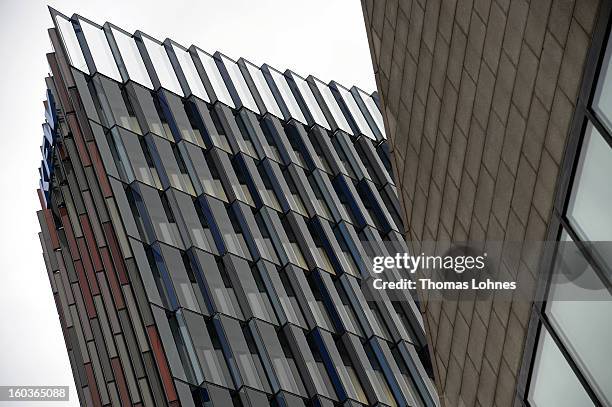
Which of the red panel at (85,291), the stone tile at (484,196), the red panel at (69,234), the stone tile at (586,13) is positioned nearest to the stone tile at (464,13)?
the stone tile at (484,196)

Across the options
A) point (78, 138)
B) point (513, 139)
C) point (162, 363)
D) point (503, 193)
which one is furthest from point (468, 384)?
point (78, 138)

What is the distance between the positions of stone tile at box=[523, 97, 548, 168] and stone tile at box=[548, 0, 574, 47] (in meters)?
1.21

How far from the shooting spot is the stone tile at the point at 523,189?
15039mm

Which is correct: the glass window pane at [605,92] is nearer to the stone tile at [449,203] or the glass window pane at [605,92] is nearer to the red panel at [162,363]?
the stone tile at [449,203]

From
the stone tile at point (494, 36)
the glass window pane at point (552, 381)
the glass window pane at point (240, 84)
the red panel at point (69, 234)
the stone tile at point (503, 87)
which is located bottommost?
the glass window pane at point (552, 381)

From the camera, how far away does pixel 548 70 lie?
46.5ft

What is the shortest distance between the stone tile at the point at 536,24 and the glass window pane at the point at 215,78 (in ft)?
114

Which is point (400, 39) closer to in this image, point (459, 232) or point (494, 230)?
point (459, 232)

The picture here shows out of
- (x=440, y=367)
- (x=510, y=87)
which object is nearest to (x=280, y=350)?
(x=440, y=367)

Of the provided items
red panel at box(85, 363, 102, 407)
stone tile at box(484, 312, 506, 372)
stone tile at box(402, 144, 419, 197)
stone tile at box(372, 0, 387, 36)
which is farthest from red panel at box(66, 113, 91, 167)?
stone tile at box(484, 312, 506, 372)

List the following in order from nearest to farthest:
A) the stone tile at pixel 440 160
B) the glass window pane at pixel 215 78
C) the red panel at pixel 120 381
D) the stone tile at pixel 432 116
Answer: the stone tile at pixel 440 160 → the stone tile at pixel 432 116 → the red panel at pixel 120 381 → the glass window pane at pixel 215 78

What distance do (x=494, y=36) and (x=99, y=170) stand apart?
25.5 m

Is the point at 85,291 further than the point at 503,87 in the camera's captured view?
Yes

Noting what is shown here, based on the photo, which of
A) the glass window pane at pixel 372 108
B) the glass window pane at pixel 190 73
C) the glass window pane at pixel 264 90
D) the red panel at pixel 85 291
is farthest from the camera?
the glass window pane at pixel 372 108
